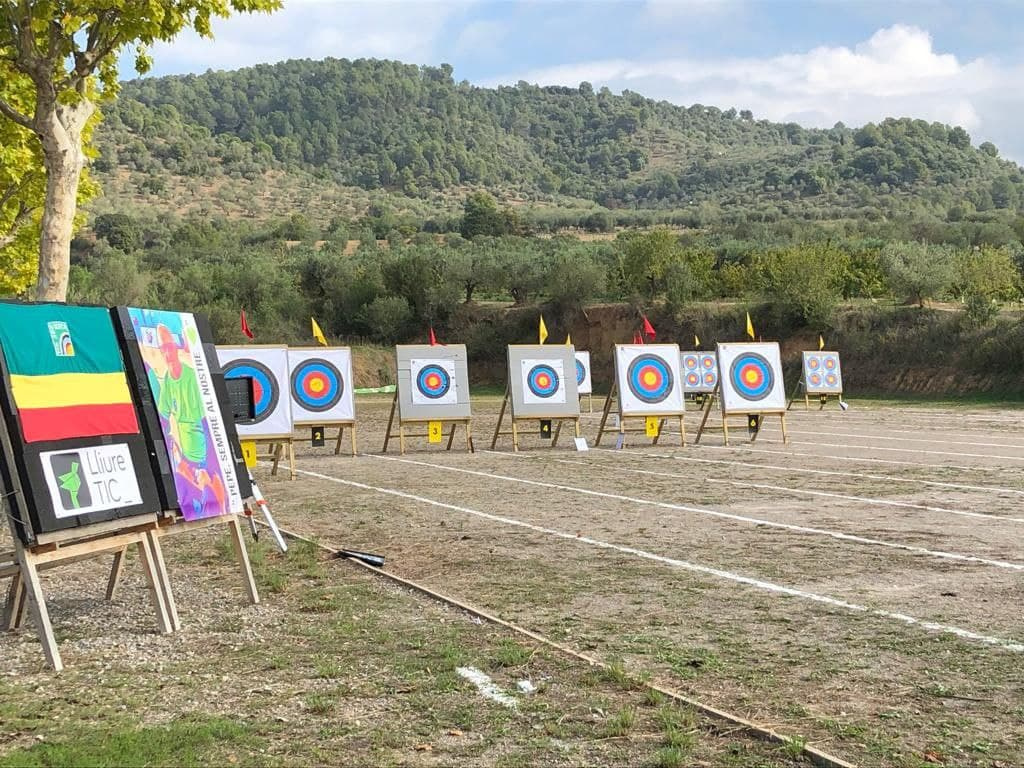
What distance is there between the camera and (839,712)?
393cm

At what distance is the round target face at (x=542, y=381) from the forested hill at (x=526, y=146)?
58.7m

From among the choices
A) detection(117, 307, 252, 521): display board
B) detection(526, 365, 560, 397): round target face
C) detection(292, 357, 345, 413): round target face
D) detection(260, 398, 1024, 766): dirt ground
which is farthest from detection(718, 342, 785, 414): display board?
detection(117, 307, 252, 521): display board

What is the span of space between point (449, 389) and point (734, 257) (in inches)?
1375

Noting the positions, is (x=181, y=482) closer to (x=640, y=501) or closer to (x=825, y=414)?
(x=640, y=501)

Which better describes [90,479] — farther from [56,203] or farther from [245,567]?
[56,203]

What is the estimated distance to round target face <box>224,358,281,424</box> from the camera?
1380cm

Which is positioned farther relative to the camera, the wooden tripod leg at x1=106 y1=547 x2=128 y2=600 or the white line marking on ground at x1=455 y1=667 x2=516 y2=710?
the wooden tripod leg at x1=106 y1=547 x2=128 y2=600

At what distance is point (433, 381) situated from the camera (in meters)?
17.5

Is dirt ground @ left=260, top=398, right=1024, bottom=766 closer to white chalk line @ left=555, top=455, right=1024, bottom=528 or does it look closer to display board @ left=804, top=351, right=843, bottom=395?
white chalk line @ left=555, top=455, right=1024, bottom=528

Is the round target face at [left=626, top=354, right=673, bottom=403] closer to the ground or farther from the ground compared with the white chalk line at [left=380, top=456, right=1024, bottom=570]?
farther from the ground

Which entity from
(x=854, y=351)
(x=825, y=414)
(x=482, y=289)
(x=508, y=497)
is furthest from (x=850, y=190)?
(x=508, y=497)

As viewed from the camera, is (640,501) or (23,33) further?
(640,501)

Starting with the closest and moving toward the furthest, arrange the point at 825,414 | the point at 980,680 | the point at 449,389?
1. the point at 980,680
2. the point at 449,389
3. the point at 825,414

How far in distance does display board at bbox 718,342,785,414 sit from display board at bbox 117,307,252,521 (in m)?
12.1
